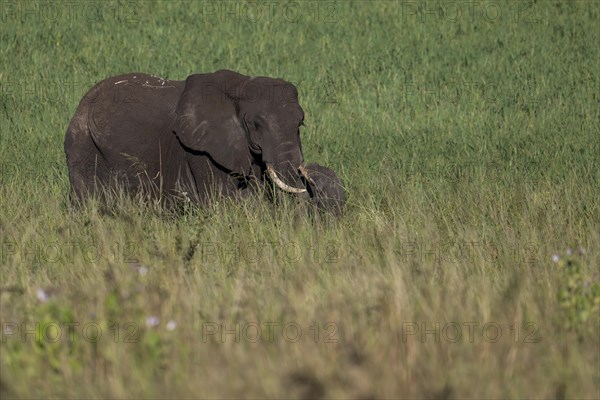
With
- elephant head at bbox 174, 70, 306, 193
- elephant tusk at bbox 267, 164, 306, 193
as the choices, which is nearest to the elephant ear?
elephant head at bbox 174, 70, 306, 193

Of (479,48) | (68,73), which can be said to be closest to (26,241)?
(68,73)

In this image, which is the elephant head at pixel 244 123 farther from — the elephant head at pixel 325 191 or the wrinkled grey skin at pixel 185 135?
the elephant head at pixel 325 191

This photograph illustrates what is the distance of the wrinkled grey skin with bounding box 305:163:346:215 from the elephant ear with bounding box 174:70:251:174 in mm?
465

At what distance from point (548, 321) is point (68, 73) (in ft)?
37.4

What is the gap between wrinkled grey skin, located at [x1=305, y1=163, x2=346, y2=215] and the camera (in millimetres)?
8211

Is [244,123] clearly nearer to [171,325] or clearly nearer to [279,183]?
[279,183]

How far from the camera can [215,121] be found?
A: 8.52 m

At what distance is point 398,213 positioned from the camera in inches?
309

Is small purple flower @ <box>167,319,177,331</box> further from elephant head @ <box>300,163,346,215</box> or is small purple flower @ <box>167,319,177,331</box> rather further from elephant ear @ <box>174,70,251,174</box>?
elephant ear @ <box>174,70,251,174</box>

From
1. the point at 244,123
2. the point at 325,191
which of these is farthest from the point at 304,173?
the point at 244,123

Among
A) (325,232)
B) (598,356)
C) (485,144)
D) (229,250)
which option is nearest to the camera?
(598,356)

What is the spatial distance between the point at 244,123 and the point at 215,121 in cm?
23

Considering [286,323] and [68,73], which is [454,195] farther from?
[68,73]

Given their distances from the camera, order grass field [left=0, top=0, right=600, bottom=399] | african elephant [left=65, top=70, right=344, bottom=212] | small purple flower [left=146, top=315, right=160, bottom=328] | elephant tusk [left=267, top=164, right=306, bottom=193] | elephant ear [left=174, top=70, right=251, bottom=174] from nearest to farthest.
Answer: grass field [left=0, top=0, right=600, bottom=399], small purple flower [left=146, top=315, right=160, bottom=328], elephant tusk [left=267, top=164, right=306, bottom=193], african elephant [left=65, top=70, right=344, bottom=212], elephant ear [left=174, top=70, right=251, bottom=174]
